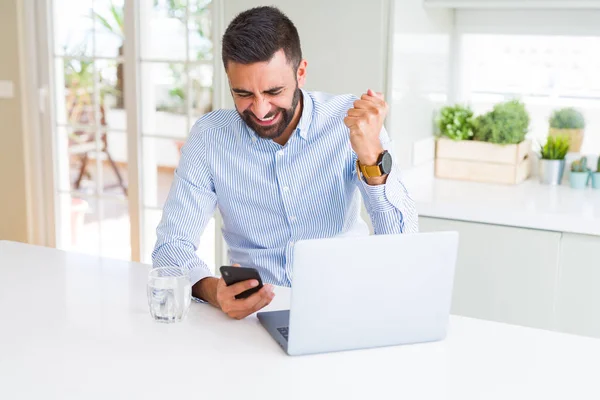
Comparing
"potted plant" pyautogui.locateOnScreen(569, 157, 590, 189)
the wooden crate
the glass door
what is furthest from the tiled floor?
"potted plant" pyautogui.locateOnScreen(569, 157, 590, 189)

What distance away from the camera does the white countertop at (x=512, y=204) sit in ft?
9.10

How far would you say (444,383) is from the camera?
1447mm

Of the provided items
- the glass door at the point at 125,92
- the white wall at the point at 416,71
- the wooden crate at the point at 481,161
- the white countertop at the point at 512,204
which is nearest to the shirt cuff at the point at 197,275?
the white countertop at the point at 512,204

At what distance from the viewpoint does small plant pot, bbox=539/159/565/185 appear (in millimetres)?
3316

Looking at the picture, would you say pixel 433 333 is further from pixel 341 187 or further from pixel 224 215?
pixel 224 215

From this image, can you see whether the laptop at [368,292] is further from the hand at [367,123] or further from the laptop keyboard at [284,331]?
the hand at [367,123]

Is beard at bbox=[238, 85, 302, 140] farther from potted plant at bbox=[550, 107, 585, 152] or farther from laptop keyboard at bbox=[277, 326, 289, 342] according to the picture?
potted plant at bbox=[550, 107, 585, 152]

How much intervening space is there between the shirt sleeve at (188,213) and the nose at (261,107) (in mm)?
246

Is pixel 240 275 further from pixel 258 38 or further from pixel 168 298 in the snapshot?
pixel 258 38

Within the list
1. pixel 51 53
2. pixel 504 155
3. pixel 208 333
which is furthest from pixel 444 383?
pixel 51 53

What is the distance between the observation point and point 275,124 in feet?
6.86

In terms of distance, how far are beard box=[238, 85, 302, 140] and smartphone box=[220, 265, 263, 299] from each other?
510mm

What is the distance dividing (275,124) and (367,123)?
0.26m

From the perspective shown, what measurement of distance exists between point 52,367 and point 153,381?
0.69 ft
